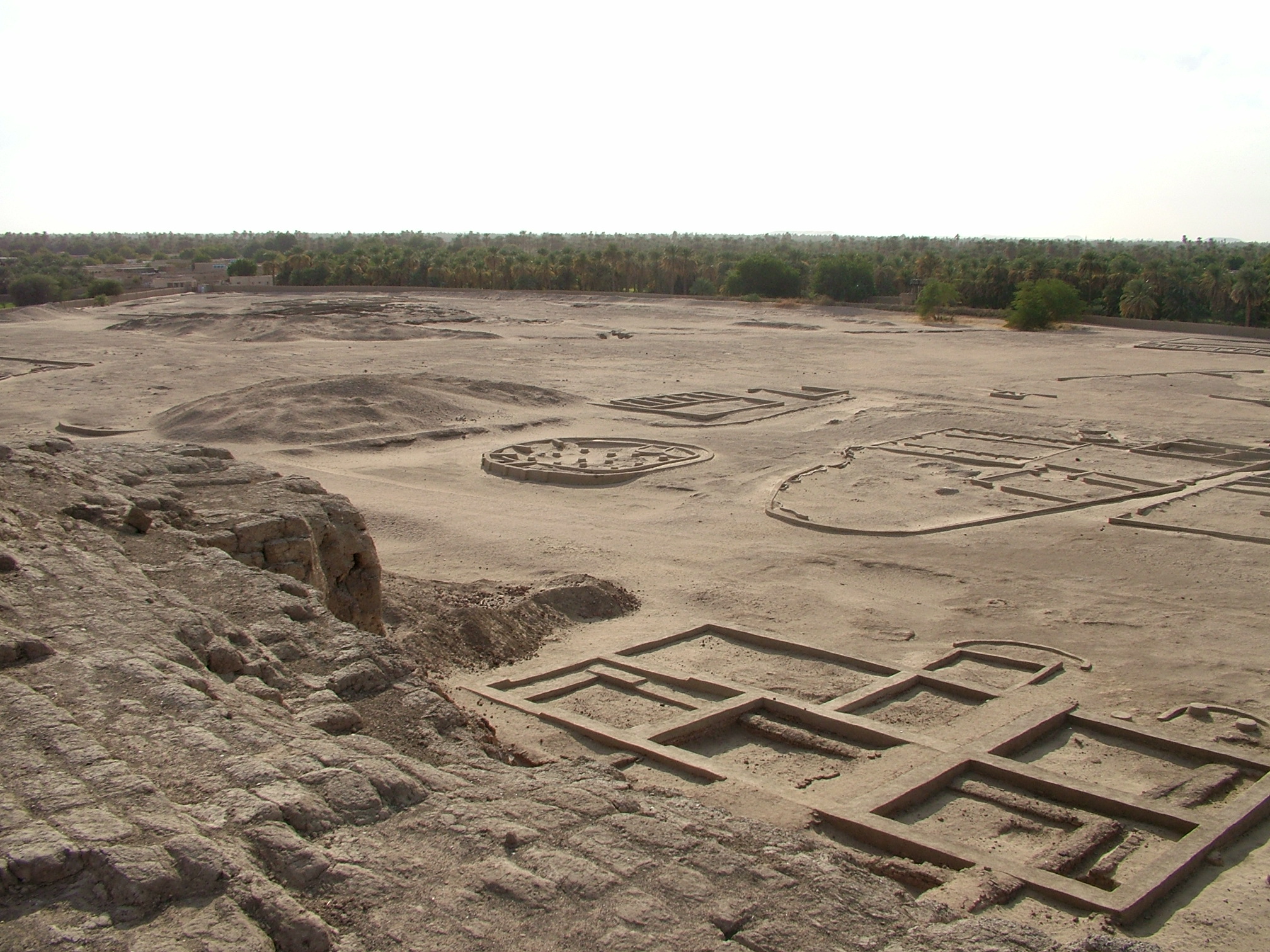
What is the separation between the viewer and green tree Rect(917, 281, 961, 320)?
51.7m

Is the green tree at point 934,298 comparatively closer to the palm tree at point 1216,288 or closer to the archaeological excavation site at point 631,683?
the palm tree at point 1216,288

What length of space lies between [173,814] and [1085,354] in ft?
129

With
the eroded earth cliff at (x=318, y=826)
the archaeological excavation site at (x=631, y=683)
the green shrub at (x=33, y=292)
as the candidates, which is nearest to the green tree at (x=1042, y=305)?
the archaeological excavation site at (x=631, y=683)

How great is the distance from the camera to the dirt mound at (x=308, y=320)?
4359 centimetres

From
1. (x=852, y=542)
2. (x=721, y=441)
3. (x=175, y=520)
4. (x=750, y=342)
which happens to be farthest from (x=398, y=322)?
(x=175, y=520)

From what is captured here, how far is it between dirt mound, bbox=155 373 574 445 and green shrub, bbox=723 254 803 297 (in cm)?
3746

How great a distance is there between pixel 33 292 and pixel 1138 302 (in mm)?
60475

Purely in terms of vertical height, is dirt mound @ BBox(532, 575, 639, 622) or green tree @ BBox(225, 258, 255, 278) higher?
green tree @ BBox(225, 258, 255, 278)

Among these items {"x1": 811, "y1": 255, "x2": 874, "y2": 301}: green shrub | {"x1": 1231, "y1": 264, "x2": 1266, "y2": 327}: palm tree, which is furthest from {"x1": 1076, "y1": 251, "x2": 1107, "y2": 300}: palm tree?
{"x1": 811, "y1": 255, "x2": 874, "y2": 301}: green shrub

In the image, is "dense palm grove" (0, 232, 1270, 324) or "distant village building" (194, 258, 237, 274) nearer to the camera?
"dense palm grove" (0, 232, 1270, 324)

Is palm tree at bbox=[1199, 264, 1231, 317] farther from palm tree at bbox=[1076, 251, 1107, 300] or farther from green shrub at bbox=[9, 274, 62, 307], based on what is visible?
green shrub at bbox=[9, 274, 62, 307]

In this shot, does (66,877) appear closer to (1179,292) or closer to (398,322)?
(398,322)

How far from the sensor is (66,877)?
3.91 metres

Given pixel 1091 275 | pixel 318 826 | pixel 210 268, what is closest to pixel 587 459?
pixel 318 826
